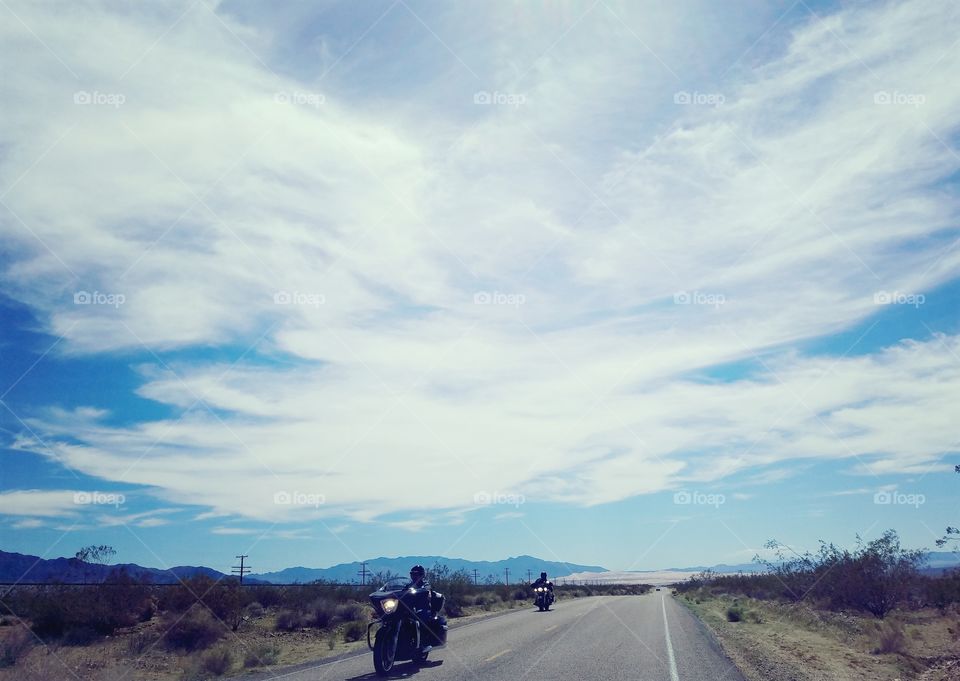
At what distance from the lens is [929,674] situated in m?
15.8

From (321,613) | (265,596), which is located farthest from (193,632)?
(265,596)

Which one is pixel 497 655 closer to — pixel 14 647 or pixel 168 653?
pixel 168 653

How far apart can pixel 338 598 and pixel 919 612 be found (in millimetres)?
31013

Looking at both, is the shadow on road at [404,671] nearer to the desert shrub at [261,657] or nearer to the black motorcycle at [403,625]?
the black motorcycle at [403,625]

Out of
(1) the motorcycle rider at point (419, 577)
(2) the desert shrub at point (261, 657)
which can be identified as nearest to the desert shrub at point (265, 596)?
(2) the desert shrub at point (261, 657)

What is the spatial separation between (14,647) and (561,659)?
589 inches

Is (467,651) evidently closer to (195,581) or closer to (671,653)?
(671,653)

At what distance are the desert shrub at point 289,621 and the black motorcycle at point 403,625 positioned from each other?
48.9 feet

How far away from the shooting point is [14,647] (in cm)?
1898

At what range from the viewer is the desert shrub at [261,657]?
1755 cm

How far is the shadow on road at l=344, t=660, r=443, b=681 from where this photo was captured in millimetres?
13203

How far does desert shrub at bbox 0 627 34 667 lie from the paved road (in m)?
8.42

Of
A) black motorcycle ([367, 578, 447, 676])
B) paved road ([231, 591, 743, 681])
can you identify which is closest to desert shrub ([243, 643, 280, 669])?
paved road ([231, 591, 743, 681])

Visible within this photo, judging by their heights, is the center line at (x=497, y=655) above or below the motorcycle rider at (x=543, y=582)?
below
